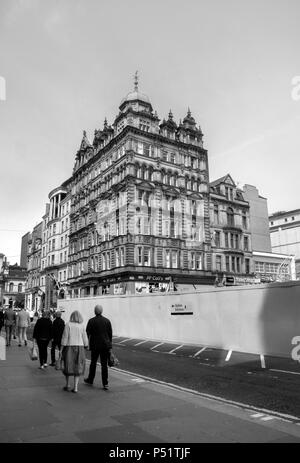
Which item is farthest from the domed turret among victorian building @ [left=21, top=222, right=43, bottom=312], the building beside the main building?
the building beside the main building

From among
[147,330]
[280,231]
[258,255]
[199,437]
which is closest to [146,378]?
[199,437]

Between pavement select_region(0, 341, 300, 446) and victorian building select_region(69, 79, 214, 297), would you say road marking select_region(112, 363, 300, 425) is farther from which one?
victorian building select_region(69, 79, 214, 297)

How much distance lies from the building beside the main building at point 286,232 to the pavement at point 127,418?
293 feet

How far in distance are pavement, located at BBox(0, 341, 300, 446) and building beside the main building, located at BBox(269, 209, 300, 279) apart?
89.4 meters

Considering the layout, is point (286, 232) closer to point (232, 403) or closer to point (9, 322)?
point (9, 322)

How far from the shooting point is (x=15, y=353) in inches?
651

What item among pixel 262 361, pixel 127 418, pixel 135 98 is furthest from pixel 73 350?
pixel 135 98

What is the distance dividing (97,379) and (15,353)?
7.46m

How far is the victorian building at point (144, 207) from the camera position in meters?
48.4

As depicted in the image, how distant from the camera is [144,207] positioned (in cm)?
4972

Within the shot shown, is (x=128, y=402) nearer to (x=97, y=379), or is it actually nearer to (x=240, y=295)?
(x=97, y=379)

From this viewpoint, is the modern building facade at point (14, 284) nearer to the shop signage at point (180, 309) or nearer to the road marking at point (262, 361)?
the shop signage at point (180, 309)

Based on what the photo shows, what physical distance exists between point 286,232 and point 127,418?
9683cm

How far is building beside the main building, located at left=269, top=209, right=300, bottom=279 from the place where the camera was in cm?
9388
